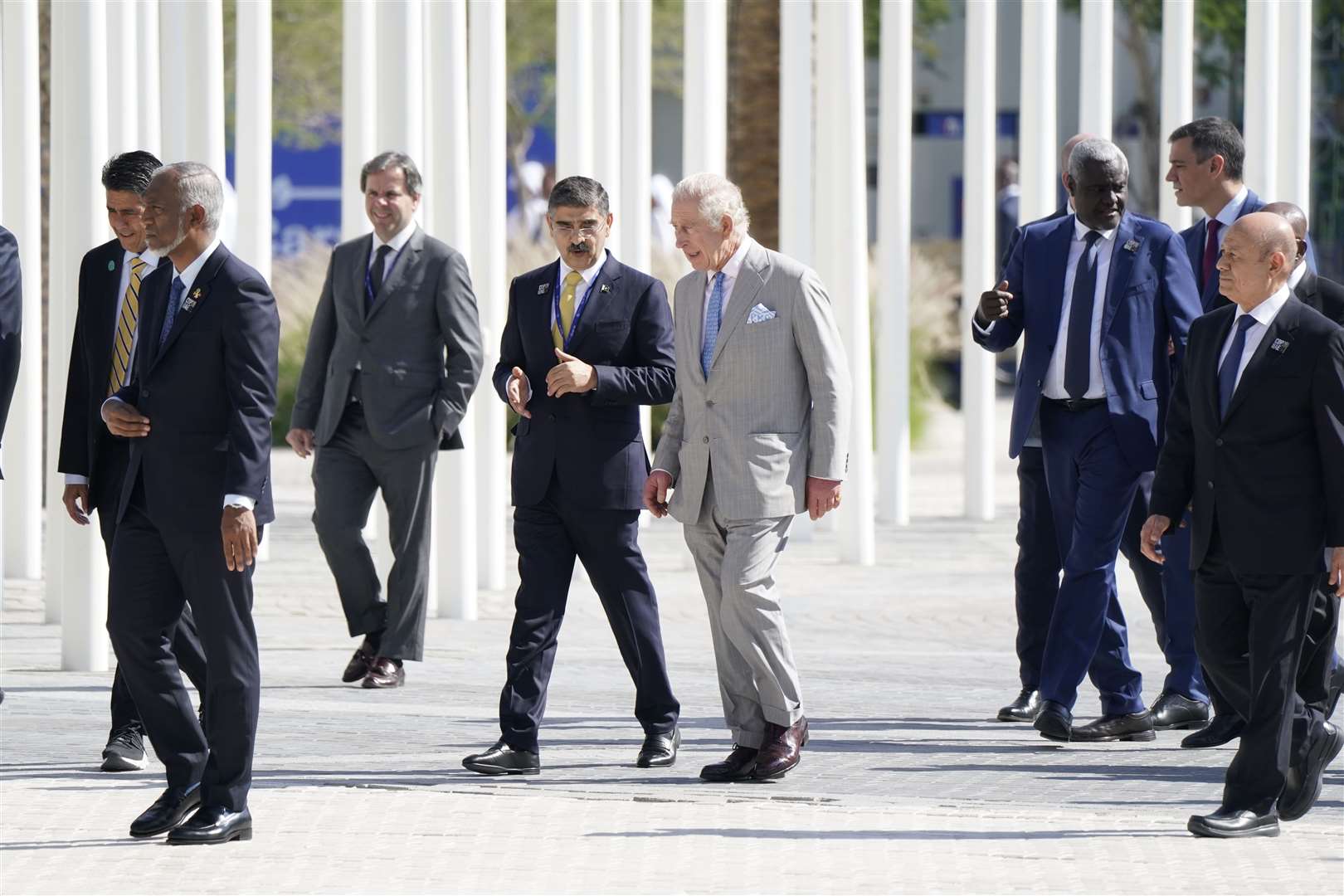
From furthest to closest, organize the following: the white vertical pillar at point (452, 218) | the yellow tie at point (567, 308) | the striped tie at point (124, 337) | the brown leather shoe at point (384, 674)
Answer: the white vertical pillar at point (452, 218), the brown leather shoe at point (384, 674), the yellow tie at point (567, 308), the striped tie at point (124, 337)

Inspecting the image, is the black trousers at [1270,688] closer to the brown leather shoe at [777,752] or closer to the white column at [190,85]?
the brown leather shoe at [777,752]

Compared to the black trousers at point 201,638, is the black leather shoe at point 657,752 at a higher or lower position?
lower

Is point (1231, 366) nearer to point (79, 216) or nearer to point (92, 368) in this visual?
point (92, 368)

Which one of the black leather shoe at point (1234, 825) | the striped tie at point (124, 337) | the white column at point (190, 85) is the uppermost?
the white column at point (190, 85)

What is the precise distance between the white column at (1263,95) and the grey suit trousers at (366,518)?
6399 mm

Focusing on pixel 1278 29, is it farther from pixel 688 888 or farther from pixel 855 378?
pixel 688 888

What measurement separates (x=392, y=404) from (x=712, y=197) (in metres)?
2.52

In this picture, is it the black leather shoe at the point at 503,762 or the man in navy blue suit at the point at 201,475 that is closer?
the man in navy blue suit at the point at 201,475

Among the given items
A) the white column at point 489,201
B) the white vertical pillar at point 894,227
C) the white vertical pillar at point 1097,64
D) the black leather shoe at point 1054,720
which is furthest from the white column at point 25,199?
the white vertical pillar at point 1097,64

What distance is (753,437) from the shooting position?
7617mm

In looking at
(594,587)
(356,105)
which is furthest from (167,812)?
(356,105)

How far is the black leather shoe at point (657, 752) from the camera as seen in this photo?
7.89 metres

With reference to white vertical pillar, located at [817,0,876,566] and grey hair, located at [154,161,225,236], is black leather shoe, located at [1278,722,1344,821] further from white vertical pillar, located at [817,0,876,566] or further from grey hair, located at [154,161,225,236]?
white vertical pillar, located at [817,0,876,566]

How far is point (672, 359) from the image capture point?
314 inches
